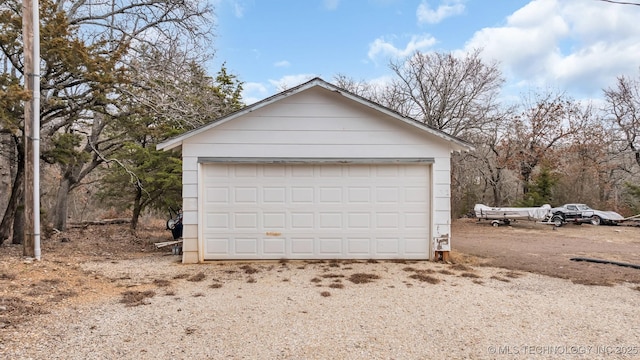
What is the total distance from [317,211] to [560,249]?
23.8 ft

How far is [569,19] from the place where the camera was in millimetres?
11859

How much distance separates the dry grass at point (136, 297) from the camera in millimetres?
4789

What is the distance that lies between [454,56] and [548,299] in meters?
16.4

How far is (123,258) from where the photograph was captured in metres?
8.02

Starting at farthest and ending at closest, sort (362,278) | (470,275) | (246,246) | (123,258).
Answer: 1. (123,258)
2. (246,246)
3. (470,275)
4. (362,278)

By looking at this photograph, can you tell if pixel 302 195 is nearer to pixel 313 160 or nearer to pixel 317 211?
pixel 317 211

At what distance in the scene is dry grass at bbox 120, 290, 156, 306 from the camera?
4.79 m

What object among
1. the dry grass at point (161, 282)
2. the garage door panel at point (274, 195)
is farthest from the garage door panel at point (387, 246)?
the dry grass at point (161, 282)

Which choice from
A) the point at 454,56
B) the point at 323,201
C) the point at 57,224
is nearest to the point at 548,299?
the point at 323,201

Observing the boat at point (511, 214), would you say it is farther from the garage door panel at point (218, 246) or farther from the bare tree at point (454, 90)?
the garage door panel at point (218, 246)

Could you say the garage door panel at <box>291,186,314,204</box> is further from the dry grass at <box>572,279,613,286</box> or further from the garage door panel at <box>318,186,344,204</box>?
the dry grass at <box>572,279,613,286</box>

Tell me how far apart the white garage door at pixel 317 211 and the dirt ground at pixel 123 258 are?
1341 mm

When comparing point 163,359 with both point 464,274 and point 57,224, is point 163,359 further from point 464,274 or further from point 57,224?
point 57,224

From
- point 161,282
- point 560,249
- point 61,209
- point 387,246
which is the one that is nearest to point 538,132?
point 560,249
